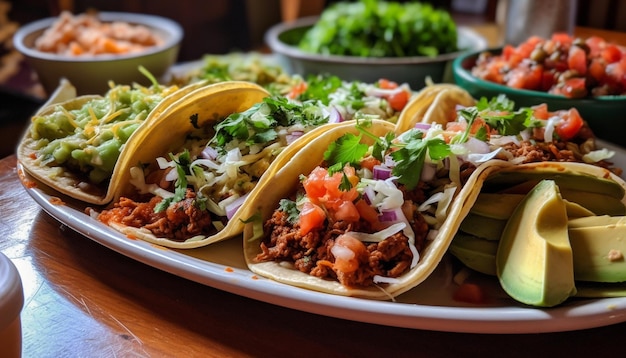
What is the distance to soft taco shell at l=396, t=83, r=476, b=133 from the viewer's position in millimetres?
2207

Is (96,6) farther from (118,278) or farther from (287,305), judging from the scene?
(287,305)

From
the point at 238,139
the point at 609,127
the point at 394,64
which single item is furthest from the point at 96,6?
the point at 609,127

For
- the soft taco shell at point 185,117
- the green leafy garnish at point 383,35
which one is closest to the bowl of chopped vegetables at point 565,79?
the green leafy garnish at point 383,35

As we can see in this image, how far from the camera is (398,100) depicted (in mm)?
2482

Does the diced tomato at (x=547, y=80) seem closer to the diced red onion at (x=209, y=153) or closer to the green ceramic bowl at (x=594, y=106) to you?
the green ceramic bowl at (x=594, y=106)

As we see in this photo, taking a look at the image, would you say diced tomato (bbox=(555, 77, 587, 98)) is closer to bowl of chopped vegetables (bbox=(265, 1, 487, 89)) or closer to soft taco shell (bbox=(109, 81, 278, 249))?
bowl of chopped vegetables (bbox=(265, 1, 487, 89))

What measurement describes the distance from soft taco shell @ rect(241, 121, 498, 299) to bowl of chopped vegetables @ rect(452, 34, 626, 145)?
854 mm

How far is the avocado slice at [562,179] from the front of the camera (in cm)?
172

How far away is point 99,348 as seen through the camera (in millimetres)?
1475

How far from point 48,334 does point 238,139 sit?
2.62 feet

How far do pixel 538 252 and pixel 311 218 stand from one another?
1.94 ft

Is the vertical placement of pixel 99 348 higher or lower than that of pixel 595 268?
lower

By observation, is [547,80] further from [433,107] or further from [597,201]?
[597,201]

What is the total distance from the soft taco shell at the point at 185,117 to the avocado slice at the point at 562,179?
26.0 inches
